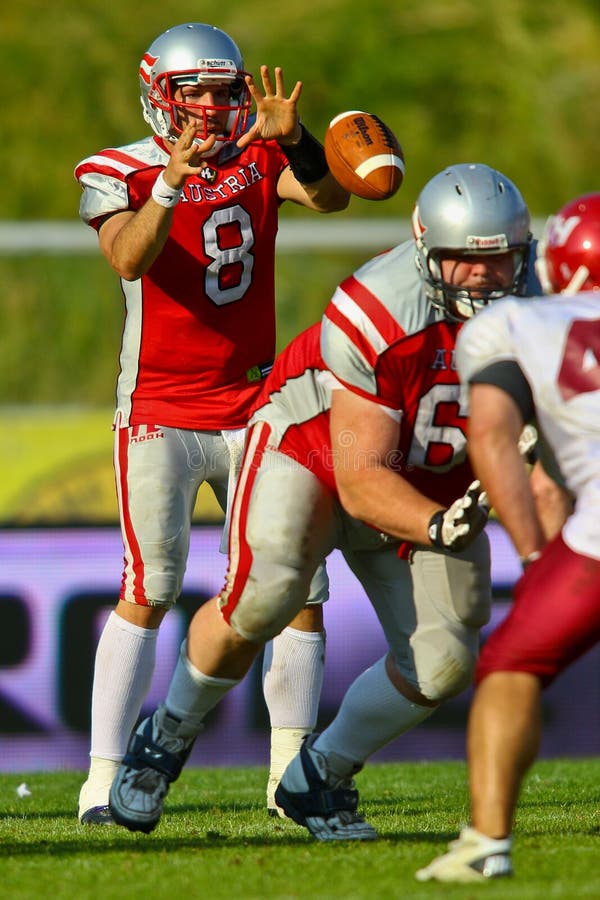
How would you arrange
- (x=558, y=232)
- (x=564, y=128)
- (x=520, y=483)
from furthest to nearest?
(x=564, y=128), (x=558, y=232), (x=520, y=483)

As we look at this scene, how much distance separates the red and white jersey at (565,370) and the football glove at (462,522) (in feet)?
1.17

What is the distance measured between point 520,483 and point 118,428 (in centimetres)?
191

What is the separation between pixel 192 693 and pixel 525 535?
122 centimetres

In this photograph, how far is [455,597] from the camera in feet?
14.0

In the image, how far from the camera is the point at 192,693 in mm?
4344

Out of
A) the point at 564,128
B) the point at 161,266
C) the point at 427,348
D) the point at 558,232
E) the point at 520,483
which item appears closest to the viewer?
the point at 520,483

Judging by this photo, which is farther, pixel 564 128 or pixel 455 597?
pixel 564 128

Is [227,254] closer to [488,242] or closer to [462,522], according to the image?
[488,242]

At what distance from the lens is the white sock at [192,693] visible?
4336 millimetres

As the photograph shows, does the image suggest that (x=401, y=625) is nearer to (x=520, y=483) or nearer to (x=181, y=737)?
(x=181, y=737)

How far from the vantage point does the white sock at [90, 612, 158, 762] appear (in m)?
4.95

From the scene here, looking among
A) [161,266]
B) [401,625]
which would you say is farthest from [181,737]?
[161,266]

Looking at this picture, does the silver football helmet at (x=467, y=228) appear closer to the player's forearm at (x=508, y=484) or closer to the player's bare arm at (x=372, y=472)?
the player's bare arm at (x=372, y=472)

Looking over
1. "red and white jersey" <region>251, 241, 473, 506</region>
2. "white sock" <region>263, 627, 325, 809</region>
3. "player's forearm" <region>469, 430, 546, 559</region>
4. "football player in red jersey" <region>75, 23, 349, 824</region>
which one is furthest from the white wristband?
"player's forearm" <region>469, 430, 546, 559</region>
